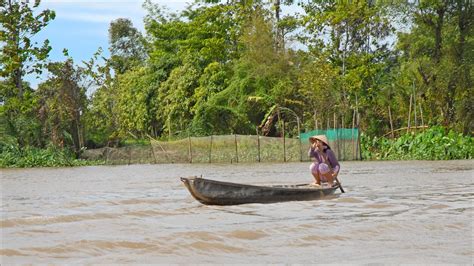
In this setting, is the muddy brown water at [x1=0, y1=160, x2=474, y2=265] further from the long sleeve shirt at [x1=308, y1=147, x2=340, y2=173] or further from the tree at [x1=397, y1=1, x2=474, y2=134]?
the tree at [x1=397, y1=1, x2=474, y2=134]

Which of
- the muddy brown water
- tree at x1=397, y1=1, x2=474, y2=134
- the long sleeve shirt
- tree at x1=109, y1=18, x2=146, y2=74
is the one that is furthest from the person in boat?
tree at x1=109, y1=18, x2=146, y2=74

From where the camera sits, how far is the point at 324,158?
36.8 ft

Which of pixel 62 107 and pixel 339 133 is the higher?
pixel 62 107

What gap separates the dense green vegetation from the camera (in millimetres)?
24297

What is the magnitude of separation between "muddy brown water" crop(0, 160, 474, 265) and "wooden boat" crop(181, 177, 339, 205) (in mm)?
128

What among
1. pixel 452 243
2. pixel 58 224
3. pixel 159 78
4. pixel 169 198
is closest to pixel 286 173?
pixel 169 198

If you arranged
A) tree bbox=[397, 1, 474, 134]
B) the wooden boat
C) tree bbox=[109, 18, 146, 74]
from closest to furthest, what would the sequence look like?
the wooden boat → tree bbox=[397, 1, 474, 134] → tree bbox=[109, 18, 146, 74]

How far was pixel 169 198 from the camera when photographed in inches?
464

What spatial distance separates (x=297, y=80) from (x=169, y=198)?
17520mm

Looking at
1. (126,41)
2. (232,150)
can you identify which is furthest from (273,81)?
(126,41)

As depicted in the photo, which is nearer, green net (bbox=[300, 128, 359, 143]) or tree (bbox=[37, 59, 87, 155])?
green net (bbox=[300, 128, 359, 143])

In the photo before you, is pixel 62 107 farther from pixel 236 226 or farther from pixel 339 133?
pixel 236 226

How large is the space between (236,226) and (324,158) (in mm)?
3425

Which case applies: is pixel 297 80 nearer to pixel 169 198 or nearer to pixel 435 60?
pixel 435 60
